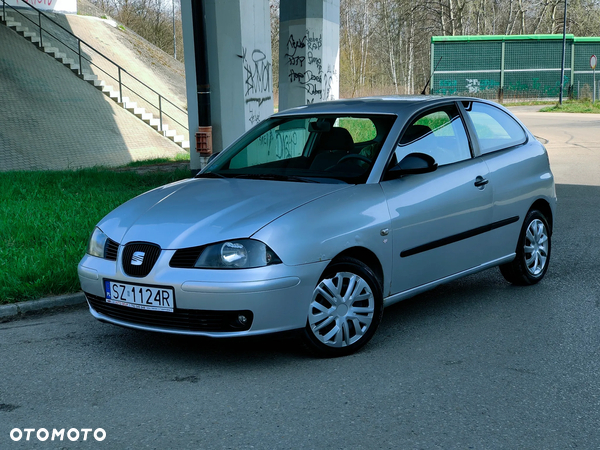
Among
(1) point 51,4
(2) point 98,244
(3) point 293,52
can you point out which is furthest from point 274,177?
→ (1) point 51,4

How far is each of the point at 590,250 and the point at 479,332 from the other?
3.28m

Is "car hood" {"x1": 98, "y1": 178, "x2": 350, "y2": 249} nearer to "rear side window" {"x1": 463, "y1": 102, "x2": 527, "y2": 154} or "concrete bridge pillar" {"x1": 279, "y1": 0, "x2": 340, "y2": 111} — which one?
"rear side window" {"x1": 463, "y1": 102, "x2": 527, "y2": 154}

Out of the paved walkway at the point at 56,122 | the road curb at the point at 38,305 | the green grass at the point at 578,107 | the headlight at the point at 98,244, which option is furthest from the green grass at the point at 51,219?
the green grass at the point at 578,107

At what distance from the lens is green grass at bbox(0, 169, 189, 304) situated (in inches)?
250

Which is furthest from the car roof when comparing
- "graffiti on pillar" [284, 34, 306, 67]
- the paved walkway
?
the paved walkway

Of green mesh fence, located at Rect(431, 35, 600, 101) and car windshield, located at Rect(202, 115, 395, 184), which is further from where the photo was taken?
green mesh fence, located at Rect(431, 35, 600, 101)

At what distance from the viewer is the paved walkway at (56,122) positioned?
63.5 ft

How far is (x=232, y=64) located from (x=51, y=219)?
5.94 meters

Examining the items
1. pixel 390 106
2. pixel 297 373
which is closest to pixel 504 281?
pixel 390 106

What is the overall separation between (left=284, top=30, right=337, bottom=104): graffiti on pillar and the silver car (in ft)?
37.1

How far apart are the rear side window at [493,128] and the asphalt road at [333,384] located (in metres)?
1.30

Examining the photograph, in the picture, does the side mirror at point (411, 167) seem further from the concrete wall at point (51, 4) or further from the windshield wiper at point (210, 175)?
the concrete wall at point (51, 4)

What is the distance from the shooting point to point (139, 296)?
174 inches

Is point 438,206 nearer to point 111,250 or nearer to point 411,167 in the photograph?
point 411,167
